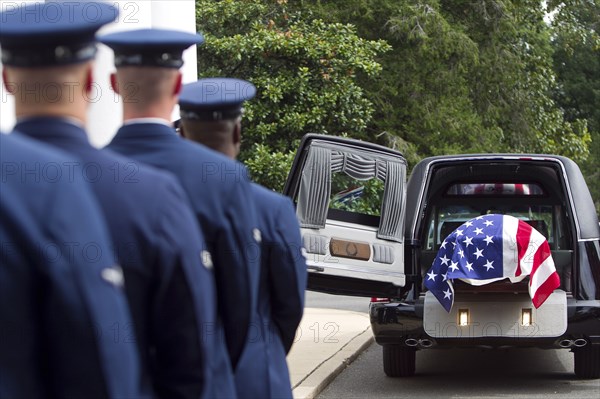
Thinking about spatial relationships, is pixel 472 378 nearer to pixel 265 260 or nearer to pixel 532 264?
pixel 532 264

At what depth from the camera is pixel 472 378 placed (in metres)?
10.3

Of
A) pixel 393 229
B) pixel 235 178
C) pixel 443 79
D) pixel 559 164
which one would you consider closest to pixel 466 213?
pixel 559 164

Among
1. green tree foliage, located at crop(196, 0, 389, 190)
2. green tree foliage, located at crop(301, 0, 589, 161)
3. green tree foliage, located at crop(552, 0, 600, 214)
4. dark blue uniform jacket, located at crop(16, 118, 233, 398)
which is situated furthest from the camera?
green tree foliage, located at crop(552, 0, 600, 214)

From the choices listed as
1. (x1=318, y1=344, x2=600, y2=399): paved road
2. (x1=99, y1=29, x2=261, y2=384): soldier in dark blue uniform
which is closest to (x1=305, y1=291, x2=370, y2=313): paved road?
(x1=318, y1=344, x2=600, y2=399): paved road

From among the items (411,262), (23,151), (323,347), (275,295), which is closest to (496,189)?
(411,262)

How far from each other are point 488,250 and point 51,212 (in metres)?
6.94

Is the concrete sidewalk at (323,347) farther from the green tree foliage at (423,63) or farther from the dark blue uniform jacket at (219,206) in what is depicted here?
the dark blue uniform jacket at (219,206)

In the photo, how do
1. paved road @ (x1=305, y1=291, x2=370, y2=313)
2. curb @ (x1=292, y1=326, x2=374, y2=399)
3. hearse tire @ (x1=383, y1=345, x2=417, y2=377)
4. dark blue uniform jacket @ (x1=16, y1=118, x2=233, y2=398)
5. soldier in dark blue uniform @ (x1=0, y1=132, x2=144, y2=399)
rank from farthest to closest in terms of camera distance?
paved road @ (x1=305, y1=291, x2=370, y2=313)
hearse tire @ (x1=383, y1=345, x2=417, y2=377)
curb @ (x1=292, y1=326, x2=374, y2=399)
dark blue uniform jacket @ (x1=16, y1=118, x2=233, y2=398)
soldier in dark blue uniform @ (x1=0, y1=132, x2=144, y2=399)

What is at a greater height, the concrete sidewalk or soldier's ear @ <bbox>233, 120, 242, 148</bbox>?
soldier's ear @ <bbox>233, 120, 242, 148</bbox>

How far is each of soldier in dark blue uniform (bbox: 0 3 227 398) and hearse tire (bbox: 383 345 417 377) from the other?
7614 millimetres

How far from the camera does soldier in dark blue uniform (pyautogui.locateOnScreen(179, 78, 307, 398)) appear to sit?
394cm

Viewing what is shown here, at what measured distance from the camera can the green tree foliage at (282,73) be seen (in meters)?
16.5

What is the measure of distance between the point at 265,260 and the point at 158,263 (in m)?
1.52

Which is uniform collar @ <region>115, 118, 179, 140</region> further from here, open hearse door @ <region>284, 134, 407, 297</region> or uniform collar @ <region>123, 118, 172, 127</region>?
open hearse door @ <region>284, 134, 407, 297</region>
